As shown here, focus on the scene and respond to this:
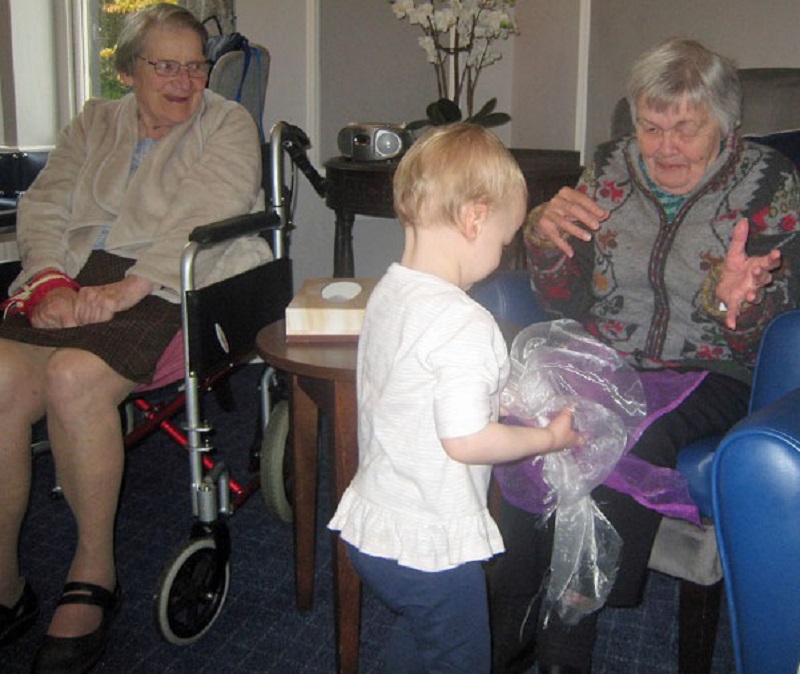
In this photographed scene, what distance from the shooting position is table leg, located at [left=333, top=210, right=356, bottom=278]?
2598mm

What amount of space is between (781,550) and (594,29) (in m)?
2.23

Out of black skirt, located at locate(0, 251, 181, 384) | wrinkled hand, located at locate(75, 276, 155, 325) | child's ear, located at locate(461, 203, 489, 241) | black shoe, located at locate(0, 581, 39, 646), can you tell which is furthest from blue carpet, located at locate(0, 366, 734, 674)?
child's ear, located at locate(461, 203, 489, 241)

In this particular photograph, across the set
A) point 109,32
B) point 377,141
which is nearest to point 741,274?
point 377,141

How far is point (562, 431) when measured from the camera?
1081 millimetres

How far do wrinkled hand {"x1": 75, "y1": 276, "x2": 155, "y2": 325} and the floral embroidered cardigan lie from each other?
2.52 feet

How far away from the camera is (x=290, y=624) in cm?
170

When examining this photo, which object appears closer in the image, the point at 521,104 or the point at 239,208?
the point at 239,208

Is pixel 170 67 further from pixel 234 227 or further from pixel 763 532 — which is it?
pixel 763 532

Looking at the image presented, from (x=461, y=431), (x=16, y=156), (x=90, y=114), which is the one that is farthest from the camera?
(x=16, y=156)

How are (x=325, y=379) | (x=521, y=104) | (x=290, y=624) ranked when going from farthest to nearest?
(x=521, y=104)
(x=290, y=624)
(x=325, y=379)

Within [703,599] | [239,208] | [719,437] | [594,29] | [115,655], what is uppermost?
[594,29]

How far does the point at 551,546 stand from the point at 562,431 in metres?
0.42

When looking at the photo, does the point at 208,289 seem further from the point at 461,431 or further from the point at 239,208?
the point at 461,431

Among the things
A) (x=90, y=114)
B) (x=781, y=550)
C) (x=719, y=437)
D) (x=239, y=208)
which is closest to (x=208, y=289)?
(x=239, y=208)
